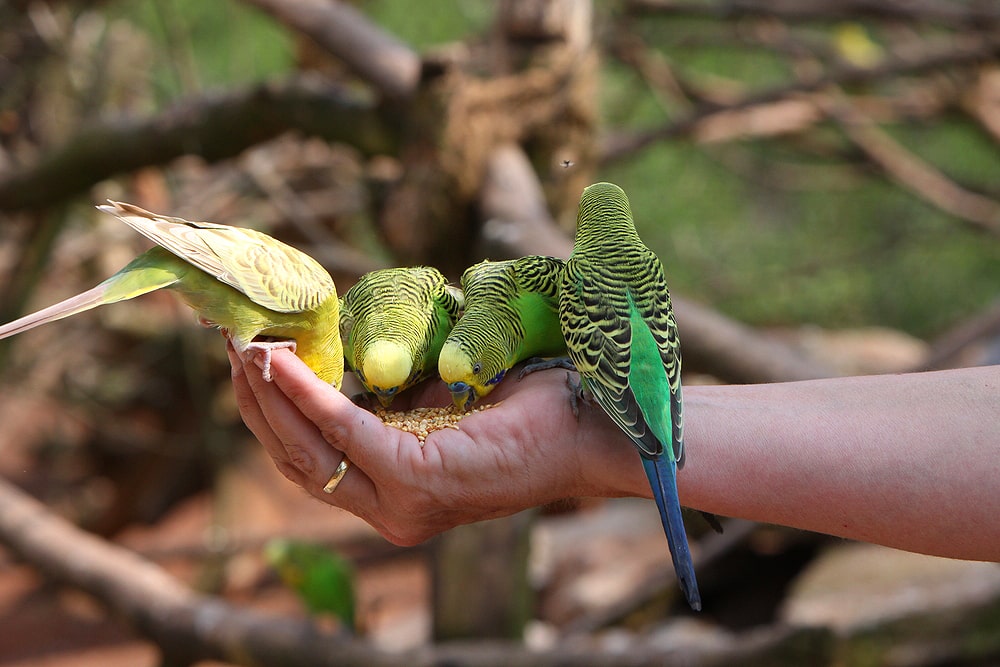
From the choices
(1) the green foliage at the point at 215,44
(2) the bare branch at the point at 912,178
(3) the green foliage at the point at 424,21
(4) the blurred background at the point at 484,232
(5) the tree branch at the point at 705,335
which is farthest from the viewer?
(3) the green foliage at the point at 424,21

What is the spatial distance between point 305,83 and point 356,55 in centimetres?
19

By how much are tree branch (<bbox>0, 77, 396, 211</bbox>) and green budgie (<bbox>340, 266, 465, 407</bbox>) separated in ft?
4.28

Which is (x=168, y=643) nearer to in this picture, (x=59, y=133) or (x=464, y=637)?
(x=464, y=637)

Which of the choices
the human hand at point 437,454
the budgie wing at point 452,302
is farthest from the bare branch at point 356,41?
the human hand at point 437,454

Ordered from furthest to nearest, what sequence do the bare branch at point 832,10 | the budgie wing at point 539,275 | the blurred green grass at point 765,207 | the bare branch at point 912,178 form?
the blurred green grass at point 765,207, the bare branch at point 912,178, the bare branch at point 832,10, the budgie wing at point 539,275

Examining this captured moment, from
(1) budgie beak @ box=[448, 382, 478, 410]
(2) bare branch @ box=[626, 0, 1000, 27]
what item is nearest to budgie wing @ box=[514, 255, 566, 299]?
(1) budgie beak @ box=[448, 382, 478, 410]

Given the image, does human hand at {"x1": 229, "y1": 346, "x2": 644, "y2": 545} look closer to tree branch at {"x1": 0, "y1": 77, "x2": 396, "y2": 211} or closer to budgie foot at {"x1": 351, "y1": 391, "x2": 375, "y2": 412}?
budgie foot at {"x1": 351, "y1": 391, "x2": 375, "y2": 412}

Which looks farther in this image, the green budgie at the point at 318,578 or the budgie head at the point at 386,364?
the green budgie at the point at 318,578

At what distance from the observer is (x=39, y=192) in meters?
3.27

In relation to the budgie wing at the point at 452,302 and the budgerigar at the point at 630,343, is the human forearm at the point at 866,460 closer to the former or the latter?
the budgerigar at the point at 630,343

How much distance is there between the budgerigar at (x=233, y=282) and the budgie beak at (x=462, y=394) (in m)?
0.23

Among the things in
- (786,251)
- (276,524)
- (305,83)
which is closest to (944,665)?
(305,83)

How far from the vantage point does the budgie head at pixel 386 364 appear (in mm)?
1432

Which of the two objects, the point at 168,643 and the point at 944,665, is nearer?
the point at 944,665
